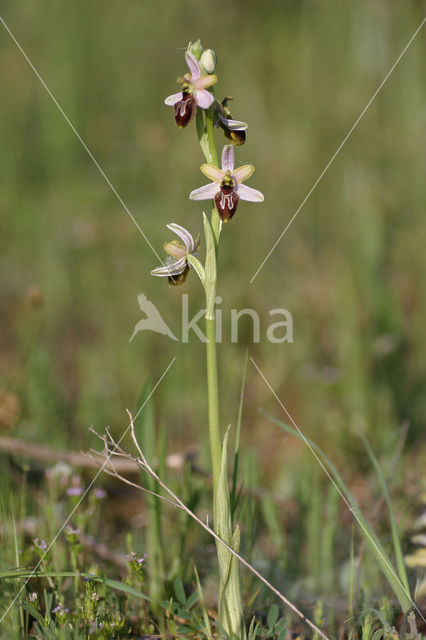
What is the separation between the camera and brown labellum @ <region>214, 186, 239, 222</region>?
1.53m

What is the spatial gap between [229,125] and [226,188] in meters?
0.16

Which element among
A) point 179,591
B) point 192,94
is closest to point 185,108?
point 192,94

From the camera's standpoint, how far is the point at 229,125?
1.58 m

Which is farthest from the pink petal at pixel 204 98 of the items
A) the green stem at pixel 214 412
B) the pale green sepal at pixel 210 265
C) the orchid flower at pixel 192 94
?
the green stem at pixel 214 412

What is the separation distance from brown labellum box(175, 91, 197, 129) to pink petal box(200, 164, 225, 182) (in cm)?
11

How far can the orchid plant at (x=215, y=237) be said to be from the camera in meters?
1.50

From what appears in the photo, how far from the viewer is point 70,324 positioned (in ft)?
12.7

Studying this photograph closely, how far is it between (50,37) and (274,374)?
3.88 m

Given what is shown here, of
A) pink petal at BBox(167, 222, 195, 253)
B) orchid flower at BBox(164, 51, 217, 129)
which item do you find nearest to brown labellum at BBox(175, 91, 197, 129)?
orchid flower at BBox(164, 51, 217, 129)

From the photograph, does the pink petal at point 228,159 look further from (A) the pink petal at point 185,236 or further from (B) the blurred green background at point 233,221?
(B) the blurred green background at point 233,221

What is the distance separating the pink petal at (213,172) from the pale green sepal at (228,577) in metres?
0.76

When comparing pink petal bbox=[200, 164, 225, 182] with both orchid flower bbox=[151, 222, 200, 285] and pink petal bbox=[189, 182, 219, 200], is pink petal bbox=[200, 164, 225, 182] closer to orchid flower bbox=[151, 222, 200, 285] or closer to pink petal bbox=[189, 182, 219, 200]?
pink petal bbox=[189, 182, 219, 200]

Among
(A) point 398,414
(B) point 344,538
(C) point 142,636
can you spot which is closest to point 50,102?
(A) point 398,414
